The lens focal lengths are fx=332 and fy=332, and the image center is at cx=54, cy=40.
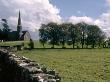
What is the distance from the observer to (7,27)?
559 feet

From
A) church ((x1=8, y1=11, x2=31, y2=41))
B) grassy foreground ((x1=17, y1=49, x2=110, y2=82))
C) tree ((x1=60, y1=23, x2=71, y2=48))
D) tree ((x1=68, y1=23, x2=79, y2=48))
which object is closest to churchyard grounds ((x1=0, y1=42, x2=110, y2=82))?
grassy foreground ((x1=17, y1=49, x2=110, y2=82))

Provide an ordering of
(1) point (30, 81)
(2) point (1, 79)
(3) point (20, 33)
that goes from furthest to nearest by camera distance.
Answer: (3) point (20, 33) < (2) point (1, 79) < (1) point (30, 81)

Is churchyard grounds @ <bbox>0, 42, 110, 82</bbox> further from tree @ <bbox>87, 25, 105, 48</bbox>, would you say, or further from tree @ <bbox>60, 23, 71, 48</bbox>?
tree @ <bbox>87, 25, 105, 48</bbox>

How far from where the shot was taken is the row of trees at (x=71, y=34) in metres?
139

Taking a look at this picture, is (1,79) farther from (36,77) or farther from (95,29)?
(95,29)

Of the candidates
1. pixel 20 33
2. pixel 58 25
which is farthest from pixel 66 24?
pixel 20 33

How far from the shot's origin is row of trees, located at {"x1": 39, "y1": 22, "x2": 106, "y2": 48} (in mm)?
139250

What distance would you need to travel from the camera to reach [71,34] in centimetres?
14300

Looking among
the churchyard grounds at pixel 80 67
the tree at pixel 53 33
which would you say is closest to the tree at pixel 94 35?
the tree at pixel 53 33

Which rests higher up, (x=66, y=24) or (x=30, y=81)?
(x=66, y=24)

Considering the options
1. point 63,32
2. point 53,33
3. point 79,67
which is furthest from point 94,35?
point 79,67

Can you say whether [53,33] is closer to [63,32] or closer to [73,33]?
[63,32]

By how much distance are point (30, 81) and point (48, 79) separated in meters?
0.97

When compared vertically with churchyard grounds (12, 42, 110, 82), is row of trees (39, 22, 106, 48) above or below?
above
